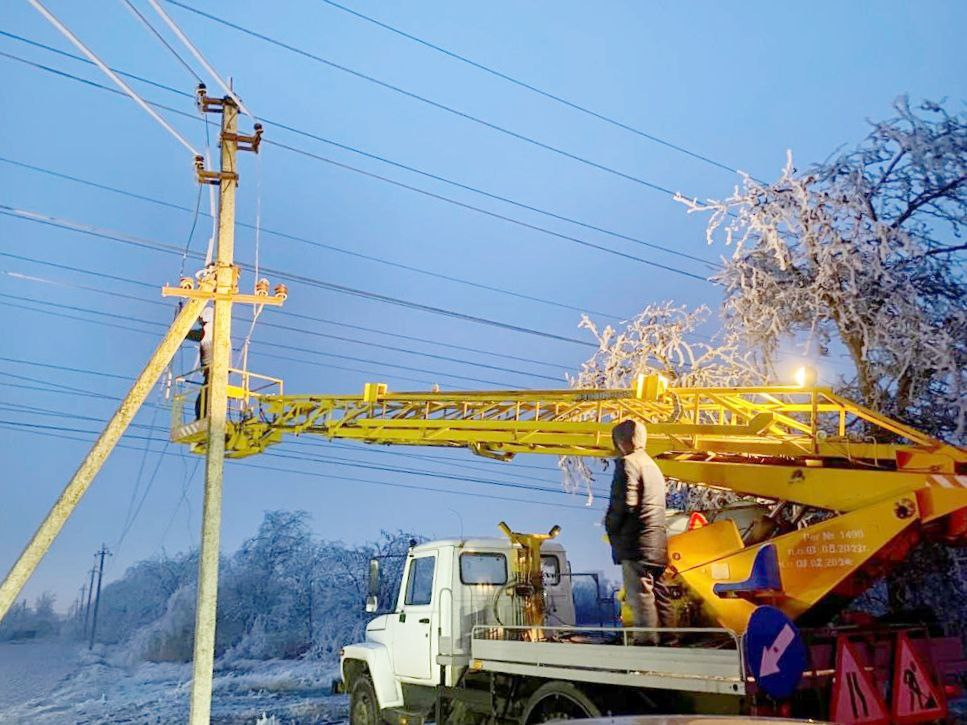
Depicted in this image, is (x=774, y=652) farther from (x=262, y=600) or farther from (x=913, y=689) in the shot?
(x=262, y=600)

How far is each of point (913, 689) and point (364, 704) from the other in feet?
21.3

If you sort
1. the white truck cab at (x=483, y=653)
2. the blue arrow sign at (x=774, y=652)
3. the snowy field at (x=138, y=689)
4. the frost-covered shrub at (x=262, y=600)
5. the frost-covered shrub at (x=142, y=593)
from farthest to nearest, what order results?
1. the frost-covered shrub at (x=142, y=593)
2. the frost-covered shrub at (x=262, y=600)
3. the snowy field at (x=138, y=689)
4. the white truck cab at (x=483, y=653)
5. the blue arrow sign at (x=774, y=652)

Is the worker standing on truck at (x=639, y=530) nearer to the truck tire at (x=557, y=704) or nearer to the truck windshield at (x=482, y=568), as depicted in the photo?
the truck tire at (x=557, y=704)

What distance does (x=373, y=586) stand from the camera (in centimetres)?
906

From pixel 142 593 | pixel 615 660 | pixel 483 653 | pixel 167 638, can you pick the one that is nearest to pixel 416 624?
pixel 483 653

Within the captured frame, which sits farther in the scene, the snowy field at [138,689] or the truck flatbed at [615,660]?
the snowy field at [138,689]

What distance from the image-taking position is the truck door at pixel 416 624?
29.8ft

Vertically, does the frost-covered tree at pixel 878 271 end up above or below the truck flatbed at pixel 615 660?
above

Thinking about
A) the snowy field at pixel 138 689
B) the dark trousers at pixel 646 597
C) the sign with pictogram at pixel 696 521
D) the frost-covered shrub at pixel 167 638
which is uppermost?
the sign with pictogram at pixel 696 521

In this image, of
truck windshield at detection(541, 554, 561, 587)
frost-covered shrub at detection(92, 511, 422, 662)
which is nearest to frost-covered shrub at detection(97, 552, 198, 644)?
frost-covered shrub at detection(92, 511, 422, 662)

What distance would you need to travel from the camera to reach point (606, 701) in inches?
263

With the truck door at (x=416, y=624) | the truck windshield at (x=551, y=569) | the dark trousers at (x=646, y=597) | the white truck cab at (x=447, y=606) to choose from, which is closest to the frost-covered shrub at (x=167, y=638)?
the white truck cab at (x=447, y=606)

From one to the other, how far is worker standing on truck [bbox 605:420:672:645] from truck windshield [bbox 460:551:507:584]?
2526 millimetres

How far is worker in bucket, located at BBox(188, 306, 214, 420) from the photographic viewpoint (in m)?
10.8
